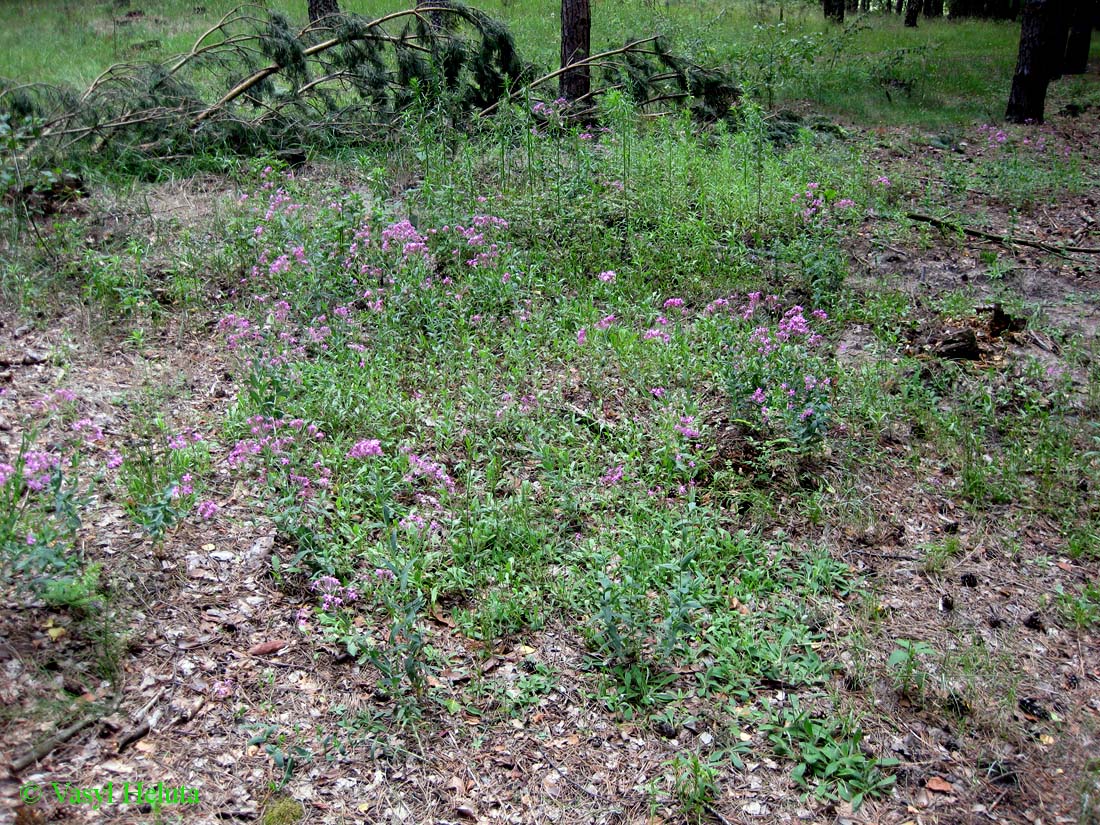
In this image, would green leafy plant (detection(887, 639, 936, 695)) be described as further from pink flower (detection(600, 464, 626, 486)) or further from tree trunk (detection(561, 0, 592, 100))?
tree trunk (detection(561, 0, 592, 100))

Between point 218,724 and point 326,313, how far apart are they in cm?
341

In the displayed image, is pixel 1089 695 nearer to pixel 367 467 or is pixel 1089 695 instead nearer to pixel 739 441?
pixel 739 441

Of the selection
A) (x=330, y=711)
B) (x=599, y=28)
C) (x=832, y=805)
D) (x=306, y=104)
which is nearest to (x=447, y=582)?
(x=330, y=711)

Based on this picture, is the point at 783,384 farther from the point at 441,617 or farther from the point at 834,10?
the point at 834,10

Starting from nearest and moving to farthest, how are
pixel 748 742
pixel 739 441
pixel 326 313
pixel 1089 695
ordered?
pixel 748 742 < pixel 1089 695 < pixel 739 441 < pixel 326 313

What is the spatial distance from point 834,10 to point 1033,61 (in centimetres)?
1071

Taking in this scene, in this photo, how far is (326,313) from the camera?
5887 millimetres

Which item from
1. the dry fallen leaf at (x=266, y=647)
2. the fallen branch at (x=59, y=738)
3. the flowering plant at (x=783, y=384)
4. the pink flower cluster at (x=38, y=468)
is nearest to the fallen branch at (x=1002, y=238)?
the flowering plant at (x=783, y=384)

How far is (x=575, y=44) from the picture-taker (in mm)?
9625

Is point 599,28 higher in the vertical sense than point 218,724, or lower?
higher

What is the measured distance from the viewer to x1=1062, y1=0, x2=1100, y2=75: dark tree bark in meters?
13.9

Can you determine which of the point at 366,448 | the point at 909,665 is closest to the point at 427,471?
the point at 366,448

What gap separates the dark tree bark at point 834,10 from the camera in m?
18.4

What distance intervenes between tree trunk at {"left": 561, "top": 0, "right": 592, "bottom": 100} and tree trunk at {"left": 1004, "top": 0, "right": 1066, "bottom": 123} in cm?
553
